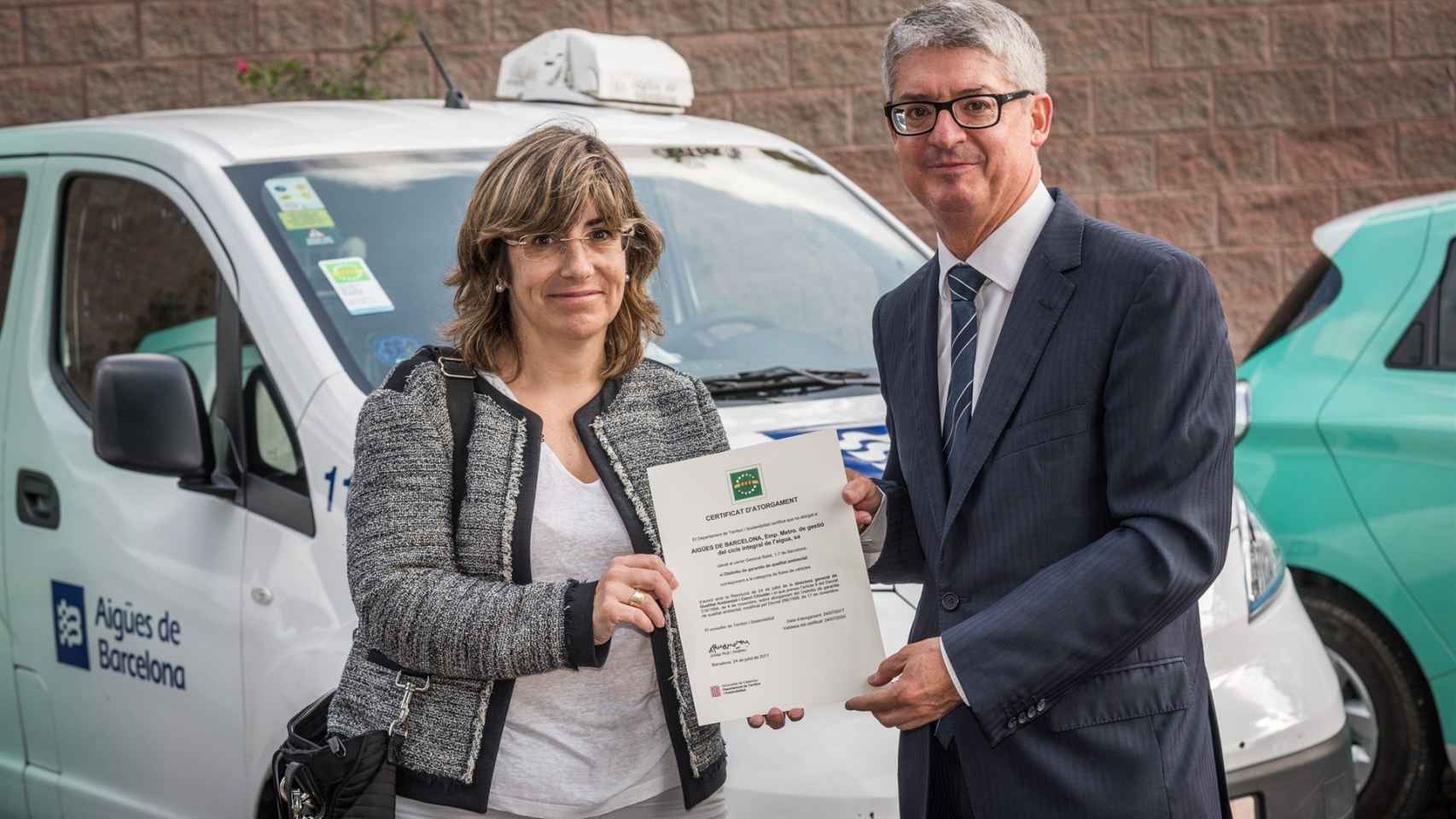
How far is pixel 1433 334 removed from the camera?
5.23 m

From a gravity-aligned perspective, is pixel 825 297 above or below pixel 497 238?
below

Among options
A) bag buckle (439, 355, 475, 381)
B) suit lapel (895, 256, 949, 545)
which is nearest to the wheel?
suit lapel (895, 256, 949, 545)

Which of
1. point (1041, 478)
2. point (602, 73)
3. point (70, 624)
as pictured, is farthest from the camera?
point (602, 73)

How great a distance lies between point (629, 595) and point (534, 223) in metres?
0.59

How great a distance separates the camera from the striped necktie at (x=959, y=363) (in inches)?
98.9

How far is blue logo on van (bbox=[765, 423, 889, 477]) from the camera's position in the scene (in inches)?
137

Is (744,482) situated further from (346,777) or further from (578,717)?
(346,777)

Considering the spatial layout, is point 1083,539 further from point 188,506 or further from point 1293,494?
point 1293,494

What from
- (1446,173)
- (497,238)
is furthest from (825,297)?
(1446,173)

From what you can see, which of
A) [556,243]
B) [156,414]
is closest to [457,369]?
[556,243]

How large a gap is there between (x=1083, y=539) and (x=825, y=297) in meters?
2.15

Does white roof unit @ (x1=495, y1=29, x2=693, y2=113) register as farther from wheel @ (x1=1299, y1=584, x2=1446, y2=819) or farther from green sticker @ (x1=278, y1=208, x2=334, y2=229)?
wheel @ (x1=1299, y1=584, x2=1446, y2=819)

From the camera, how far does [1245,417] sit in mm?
5277

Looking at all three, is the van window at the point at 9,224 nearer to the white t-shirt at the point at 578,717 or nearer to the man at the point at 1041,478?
the white t-shirt at the point at 578,717
